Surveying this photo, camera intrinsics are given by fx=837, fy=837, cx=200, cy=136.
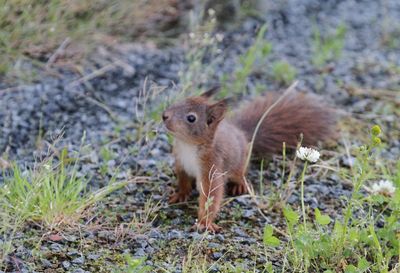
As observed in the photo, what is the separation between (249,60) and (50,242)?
2205 mm

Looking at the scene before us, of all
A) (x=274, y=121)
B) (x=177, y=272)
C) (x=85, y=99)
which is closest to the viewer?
(x=177, y=272)

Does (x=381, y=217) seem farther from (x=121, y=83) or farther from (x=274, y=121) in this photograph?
(x=121, y=83)

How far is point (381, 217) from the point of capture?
387cm

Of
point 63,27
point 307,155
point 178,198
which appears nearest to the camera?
point 307,155

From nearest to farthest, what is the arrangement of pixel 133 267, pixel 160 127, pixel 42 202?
pixel 133 267 → pixel 42 202 → pixel 160 127

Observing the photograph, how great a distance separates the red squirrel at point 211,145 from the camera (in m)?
3.79

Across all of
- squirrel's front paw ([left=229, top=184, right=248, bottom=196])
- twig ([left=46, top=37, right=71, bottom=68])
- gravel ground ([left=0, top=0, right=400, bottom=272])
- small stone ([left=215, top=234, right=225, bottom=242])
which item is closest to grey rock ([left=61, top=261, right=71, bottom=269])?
gravel ground ([left=0, top=0, right=400, bottom=272])

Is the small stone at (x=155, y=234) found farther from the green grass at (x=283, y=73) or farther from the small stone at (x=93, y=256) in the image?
the green grass at (x=283, y=73)

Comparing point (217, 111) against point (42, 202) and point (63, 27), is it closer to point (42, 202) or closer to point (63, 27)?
point (42, 202)

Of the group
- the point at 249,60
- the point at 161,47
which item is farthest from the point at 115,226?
the point at 161,47

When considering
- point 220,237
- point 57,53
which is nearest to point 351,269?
point 220,237

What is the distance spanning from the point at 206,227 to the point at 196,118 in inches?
20.8

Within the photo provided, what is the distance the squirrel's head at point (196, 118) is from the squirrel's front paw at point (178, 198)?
0.96 ft

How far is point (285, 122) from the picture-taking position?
4.56 meters
